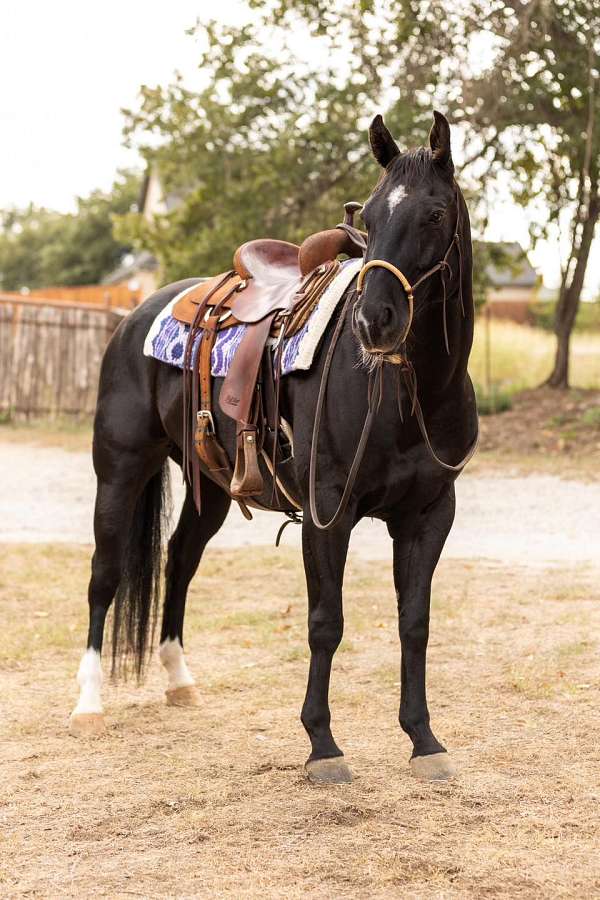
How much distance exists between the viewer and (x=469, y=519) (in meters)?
10.3

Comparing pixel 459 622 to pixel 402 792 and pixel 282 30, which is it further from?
pixel 282 30

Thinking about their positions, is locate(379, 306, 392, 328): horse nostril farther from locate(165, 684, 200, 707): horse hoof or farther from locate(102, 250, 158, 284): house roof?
locate(102, 250, 158, 284): house roof

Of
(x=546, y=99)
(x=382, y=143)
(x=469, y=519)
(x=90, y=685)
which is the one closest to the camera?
(x=382, y=143)

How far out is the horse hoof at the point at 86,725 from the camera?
14.7 ft

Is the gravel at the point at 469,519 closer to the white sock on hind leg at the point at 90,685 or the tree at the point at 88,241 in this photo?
the white sock on hind leg at the point at 90,685

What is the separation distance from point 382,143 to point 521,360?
19561 millimetres

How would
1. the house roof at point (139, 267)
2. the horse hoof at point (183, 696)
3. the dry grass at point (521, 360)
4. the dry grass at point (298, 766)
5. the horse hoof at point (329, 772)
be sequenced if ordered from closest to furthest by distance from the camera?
1. the dry grass at point (298, 766)
2. the horse hoof at point (329, 772)
3. the horse hoof at point (183, 696)
4. the dry grass at point (521, 360)
5. the house roof at point (139, 267)

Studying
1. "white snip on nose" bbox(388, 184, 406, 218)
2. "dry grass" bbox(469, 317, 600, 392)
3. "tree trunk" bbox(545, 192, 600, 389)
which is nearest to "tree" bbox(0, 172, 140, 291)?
"dry grass" bbox(469, 317, 600, 392)

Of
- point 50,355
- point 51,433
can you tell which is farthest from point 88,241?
point 51,433

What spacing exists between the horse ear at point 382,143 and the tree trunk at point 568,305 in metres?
13.3

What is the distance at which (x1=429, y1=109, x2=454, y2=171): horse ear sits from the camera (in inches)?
135

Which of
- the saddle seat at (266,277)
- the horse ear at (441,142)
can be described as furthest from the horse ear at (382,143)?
the saddle seat at (266,277)

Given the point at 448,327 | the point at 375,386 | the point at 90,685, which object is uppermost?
the point at 448,327

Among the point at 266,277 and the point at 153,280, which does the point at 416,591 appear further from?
the point at 153,280
